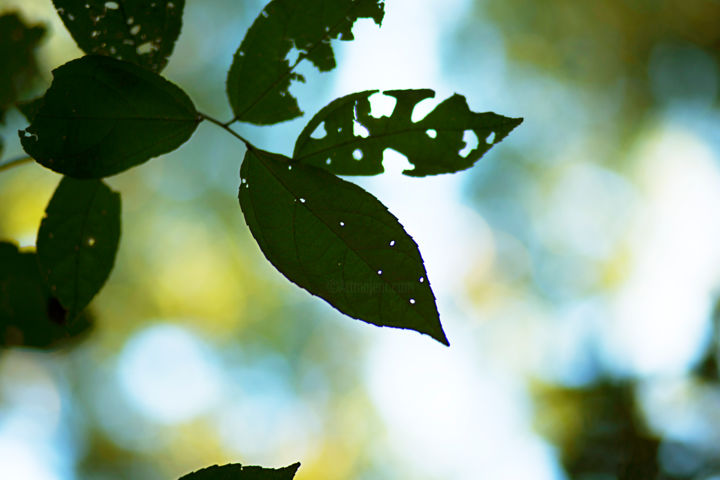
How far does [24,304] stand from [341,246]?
731 mm

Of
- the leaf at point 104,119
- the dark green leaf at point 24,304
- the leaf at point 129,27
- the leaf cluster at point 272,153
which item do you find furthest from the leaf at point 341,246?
the dark green leaf at point 24,304

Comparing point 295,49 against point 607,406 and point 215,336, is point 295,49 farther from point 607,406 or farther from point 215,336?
point 215,336

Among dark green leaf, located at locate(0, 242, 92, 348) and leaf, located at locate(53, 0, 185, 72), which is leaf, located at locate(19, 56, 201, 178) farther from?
dark green leaf, located at locate(0, 242, 92, 348)

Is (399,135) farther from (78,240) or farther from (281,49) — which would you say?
(78,240)

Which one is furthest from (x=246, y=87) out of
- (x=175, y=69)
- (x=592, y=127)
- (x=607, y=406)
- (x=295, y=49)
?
(x=592, y=127)

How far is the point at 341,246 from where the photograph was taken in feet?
2.24

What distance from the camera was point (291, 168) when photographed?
71cm

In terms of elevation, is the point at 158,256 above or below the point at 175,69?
below

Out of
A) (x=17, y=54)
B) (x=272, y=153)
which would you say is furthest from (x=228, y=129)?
(x=17, y=54)

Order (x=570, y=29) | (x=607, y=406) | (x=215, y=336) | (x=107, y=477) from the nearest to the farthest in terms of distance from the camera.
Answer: (x=607, y=406) → (x=107, y=477) → (x=215, y=336) → (x=570, y=29)

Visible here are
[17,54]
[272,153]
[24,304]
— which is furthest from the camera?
[17,54]

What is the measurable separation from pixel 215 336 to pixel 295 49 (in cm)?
737

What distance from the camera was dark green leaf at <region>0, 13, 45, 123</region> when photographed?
1.32 m

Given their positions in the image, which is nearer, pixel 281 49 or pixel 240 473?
pixel 240 473
